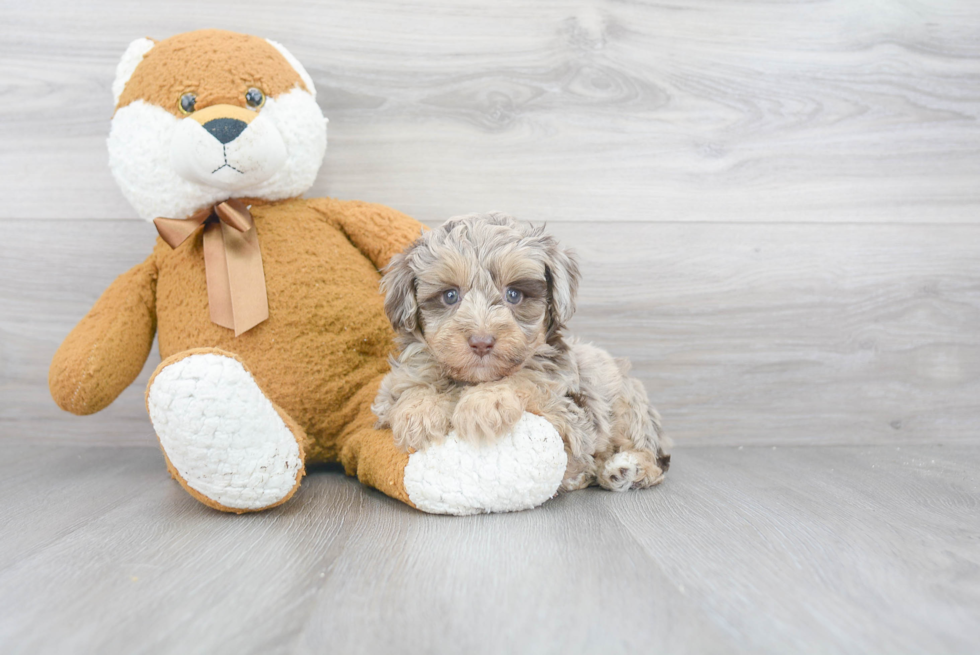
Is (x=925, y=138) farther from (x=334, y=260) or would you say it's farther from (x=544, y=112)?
(x=334, y=260)

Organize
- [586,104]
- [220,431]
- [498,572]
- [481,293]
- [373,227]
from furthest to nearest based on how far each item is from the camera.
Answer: [586,104] → [373,227] → [481,293] → [220,431] → [498,572]

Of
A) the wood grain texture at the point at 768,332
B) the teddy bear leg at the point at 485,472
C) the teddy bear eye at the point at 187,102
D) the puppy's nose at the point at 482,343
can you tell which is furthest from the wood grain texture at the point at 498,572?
the teddy bear eye at the point at 187,102

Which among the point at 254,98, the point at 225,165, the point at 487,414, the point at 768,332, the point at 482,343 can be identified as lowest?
the point at 768,332

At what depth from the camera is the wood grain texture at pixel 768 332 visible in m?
1.89

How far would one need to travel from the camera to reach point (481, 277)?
1234mm

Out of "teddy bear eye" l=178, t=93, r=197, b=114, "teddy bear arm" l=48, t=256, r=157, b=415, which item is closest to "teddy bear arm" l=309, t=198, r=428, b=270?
"teddy bear eye" l=178, t=93, r=197, b=114

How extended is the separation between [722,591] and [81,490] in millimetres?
1348

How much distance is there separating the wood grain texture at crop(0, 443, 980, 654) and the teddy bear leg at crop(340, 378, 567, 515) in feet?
0.11

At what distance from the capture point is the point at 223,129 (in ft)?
4.41

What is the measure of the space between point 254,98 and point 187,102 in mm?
136

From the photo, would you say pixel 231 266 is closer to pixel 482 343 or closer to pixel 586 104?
pixel 482 343

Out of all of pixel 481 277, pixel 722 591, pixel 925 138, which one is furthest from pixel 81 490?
pixel 925 138

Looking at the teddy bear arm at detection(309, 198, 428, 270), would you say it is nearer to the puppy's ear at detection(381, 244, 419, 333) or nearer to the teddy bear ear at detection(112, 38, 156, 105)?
the puppy's ear at detection(381, 244, 419, 333)

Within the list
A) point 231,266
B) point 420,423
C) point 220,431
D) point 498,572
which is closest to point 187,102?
point 231,266
